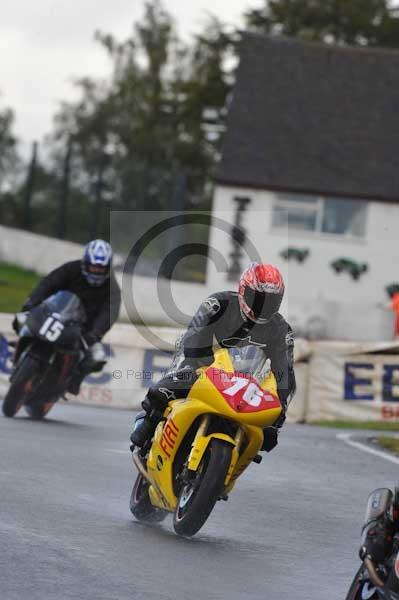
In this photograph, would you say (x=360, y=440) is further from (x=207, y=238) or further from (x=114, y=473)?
(x=207, y=238)

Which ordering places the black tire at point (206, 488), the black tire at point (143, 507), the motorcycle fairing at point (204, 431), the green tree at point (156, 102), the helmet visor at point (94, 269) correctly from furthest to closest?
the green tree at point (156, 102), the helmet visor at point (94, 269), the black tire at point (143, 507), the motorcycle fairing at point (204, 431), the black tire at point (206, 488)

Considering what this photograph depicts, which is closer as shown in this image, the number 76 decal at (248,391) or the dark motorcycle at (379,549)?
the dark motorcycle at (379,549)

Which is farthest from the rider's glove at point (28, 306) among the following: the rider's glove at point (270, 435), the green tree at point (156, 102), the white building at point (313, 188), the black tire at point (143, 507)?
the green tree at point (156, 102)

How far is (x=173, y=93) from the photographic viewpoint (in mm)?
72750

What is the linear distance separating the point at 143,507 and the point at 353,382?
1084 cm

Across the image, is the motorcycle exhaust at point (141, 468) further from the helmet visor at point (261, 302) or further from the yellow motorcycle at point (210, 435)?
the helmet visor at point (261, 302)

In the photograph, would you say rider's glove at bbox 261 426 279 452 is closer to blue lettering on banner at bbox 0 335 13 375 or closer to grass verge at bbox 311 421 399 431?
grass verge at bbox 311 421 399 431

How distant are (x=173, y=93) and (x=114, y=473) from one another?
62.5m

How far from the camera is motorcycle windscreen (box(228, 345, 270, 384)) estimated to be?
857 cm

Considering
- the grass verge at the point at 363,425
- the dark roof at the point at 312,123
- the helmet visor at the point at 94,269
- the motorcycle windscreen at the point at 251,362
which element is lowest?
the grass verge at the point at 363,425

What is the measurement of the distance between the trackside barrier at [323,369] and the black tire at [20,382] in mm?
4618

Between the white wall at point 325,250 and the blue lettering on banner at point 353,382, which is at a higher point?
the white wall at point 325,250

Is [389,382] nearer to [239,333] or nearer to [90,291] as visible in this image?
[90,291]

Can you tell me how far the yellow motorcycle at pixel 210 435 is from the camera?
8.25 m
